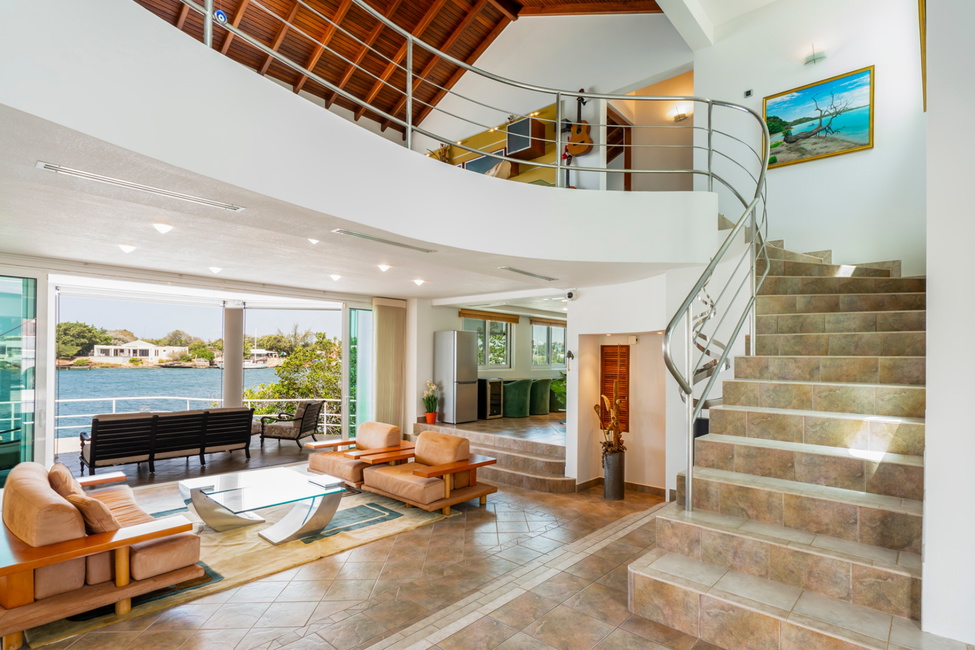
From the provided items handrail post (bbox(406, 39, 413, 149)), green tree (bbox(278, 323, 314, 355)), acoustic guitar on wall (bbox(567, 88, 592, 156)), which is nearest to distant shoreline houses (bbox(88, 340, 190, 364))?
green tree (bbox(278, 323, 314, 355))

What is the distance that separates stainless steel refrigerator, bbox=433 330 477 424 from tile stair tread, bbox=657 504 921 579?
6.49m

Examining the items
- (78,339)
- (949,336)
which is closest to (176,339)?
(78,339)

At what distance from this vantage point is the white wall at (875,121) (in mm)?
4828

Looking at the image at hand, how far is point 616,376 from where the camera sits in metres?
6.80

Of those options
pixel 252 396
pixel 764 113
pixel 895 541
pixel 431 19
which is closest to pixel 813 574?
pixel 895 541

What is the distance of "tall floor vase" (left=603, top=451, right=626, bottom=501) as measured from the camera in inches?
241

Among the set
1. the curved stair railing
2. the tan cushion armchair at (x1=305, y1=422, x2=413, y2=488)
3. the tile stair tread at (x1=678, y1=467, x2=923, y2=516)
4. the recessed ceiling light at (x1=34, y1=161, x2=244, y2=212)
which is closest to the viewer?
the tile stair tread at (x1=678, y1=467, x2=923, y2=516)

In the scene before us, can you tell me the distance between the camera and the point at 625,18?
19.7 ft

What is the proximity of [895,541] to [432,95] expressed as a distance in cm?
784

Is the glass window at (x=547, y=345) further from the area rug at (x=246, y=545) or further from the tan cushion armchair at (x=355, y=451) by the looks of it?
A: the area rug at (x=246, y=545)

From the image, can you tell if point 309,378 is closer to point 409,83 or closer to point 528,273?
point 528,273

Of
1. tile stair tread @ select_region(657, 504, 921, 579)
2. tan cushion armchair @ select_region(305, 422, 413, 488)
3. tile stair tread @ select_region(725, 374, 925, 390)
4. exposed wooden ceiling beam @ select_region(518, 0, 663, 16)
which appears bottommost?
tan cushion armchair @ select_region(305, 422, 413, 488)

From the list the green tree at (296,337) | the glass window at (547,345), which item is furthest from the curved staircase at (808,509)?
the green tree at (296,337)

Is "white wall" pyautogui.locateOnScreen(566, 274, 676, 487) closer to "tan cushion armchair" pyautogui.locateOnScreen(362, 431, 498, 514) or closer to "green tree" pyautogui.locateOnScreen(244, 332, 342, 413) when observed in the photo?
"tan cushion armchair" pyautogui.locateOnScreen(362, 431, 498, 514)
